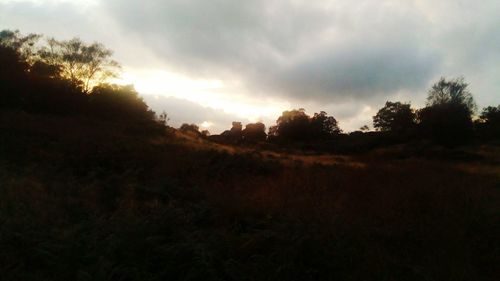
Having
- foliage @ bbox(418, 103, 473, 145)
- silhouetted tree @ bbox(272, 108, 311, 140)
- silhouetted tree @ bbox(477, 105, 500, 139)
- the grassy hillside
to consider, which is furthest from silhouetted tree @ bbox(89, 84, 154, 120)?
silhouetted tree @ bbox(477, 105, 500, 139)

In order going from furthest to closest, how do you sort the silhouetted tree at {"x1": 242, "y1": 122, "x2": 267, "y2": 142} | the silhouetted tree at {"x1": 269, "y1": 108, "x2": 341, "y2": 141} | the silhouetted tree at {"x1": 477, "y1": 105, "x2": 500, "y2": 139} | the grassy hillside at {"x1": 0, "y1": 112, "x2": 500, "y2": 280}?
the silhouetted tree at {"x1": 242, "y1": 122, "x2": 267, "y2": 142}
the silhouetted tree at {"x1": 269, "y1": 108, "x2": 341, "y2": 141}
the silhouetted tree at {"x1": 477, "y1": 105, "x2": 500, "y2": 139}
the grassy hillside at {"x1": 0, "y1": 112, "x2": 500, "y2": 280}

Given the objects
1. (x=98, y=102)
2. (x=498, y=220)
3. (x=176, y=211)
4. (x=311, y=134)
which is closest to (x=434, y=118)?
(x=311, y=134)

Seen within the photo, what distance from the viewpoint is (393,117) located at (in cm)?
7694

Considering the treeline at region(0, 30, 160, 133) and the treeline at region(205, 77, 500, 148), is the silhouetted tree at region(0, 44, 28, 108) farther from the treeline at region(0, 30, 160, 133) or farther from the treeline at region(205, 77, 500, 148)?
the treeline at region(205, 77, 500, 148)

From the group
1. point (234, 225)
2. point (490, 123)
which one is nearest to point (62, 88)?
point (234, 225)

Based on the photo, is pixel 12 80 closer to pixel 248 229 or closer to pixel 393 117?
pixel 248 229

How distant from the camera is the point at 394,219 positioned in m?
9.20

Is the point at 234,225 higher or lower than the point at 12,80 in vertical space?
lower

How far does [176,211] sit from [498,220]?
6.21 metres

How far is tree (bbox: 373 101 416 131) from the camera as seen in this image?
72.6 m

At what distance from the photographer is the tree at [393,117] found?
238 ft

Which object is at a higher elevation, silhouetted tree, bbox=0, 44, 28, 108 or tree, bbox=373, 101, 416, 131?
tree, bbox=373, 101, 416, 131

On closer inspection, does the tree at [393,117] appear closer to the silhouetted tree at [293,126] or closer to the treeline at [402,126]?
the treeline at [402,126]

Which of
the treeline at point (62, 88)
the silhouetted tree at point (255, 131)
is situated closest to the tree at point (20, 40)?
the treeline at point (62, 88)
